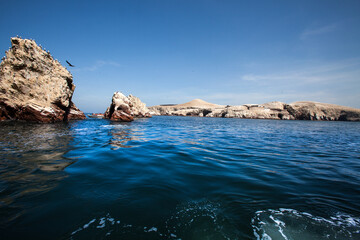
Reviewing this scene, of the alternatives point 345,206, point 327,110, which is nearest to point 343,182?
point 345,206

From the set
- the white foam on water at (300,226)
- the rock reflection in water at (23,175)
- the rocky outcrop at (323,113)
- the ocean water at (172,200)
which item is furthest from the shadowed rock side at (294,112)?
the rock reflection in water at (23,175)

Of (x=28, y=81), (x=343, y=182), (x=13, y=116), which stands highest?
(x=28, y=81)

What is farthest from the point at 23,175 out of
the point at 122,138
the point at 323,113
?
the point at 323,113

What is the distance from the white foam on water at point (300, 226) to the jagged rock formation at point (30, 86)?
2301 cm

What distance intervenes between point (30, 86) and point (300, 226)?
25.8 meters

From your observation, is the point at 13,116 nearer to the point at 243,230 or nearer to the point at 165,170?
the point at 165,170

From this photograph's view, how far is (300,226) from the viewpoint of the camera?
87.4 inches

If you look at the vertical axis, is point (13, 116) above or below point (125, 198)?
above

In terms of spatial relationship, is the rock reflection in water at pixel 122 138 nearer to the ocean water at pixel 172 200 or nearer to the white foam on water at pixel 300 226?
the ocean water at pixel 172 200

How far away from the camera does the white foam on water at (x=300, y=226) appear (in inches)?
80.4

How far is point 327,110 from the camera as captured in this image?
76000 mm

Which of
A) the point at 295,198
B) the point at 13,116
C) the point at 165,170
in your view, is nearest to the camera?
the point at 295,198

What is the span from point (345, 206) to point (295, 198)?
809 mm

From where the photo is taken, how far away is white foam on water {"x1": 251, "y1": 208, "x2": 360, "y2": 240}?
80.4 inches
